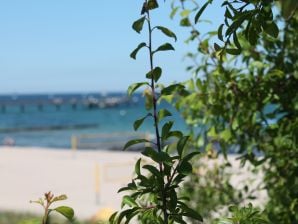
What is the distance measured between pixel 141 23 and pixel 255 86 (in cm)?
128

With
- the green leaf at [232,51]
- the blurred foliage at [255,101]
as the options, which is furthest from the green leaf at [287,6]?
the blurred foliage at [255,101]

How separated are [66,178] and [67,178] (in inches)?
1.3

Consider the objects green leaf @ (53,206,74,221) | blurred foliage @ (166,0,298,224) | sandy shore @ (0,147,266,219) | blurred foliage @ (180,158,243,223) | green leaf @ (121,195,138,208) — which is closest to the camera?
green leaf @ (53,206,74,221)

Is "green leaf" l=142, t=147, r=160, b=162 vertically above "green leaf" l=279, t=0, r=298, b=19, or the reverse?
"green leaf" l=279, t=0, r=298, b=19

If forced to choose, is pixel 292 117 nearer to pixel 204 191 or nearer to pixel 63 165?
pixel 204 191

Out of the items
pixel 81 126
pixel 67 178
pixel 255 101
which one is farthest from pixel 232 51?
pixel 81 126

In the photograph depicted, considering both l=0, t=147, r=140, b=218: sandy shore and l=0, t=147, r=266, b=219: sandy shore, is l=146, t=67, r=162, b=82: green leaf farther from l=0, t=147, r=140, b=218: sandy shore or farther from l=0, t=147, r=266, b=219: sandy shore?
l=0, t=147, r=140, b=218: sandy shore

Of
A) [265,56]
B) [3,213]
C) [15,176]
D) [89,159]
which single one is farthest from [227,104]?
[89,159]

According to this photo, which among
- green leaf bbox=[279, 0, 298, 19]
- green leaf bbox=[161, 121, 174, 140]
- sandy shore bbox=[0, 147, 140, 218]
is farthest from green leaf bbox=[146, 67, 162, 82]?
sandy shore bbox=[0, 147, 140, 218]

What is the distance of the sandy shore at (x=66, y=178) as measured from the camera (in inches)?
498

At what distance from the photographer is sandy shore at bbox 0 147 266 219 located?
1255 cm

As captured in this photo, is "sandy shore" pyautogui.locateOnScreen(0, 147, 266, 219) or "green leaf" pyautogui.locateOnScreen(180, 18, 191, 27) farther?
"sandy shore" pyautogui.locateOnScreen(0, 147, 266, 219)

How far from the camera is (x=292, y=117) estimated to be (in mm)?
2539

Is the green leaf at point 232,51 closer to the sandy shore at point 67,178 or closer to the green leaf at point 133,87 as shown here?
the green leaf at point 133,87
